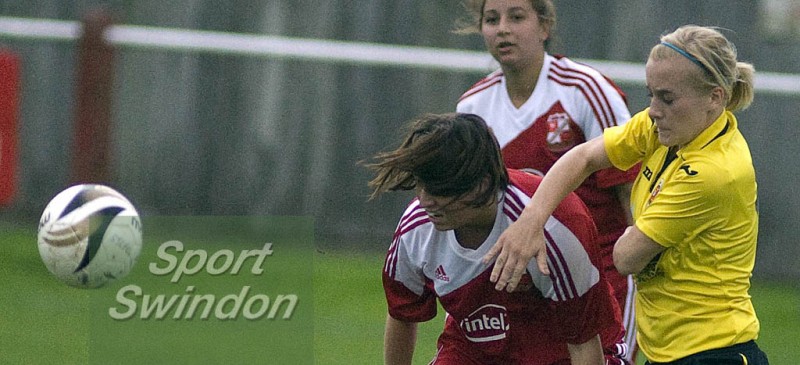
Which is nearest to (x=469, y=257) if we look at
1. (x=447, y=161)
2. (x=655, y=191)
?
(x=447, y=161)

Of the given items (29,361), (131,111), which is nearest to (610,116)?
(29,361)

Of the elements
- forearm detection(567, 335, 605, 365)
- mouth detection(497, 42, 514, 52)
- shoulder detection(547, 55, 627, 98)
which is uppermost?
mouth detection(497, 42, 514, 52)

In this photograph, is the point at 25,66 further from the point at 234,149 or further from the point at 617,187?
the point at 617,187

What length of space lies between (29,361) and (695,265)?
12.2ft

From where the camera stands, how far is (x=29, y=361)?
6383 mm

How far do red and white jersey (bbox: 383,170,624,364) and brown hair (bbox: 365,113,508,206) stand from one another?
0.47 feet

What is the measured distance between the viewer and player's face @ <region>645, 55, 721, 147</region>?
12.1 feet

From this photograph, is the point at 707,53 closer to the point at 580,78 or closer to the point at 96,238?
the point at 580,78

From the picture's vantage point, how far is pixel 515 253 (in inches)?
142

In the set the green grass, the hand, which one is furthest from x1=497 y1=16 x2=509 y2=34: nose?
the green grass

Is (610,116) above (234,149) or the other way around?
above

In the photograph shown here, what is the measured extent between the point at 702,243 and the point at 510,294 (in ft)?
1.91

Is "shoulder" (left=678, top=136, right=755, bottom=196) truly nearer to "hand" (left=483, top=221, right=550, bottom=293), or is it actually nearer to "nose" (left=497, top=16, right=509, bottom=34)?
"hand" (left=483, top=221, right=550, bottom=293)

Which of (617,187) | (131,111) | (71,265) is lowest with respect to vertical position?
(131,111)
